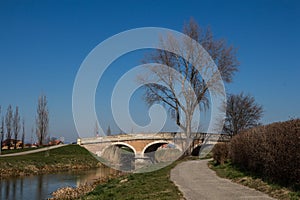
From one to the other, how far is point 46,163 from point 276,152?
27.7 m

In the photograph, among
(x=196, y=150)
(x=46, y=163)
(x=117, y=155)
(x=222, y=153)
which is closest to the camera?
(x=222, y=153)

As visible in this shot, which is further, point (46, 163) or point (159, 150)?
point (159, 150)

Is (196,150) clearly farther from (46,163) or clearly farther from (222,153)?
(222,153)

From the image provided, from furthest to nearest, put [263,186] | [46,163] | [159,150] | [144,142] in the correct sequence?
[159,150], [144,142], [46,163], [263,186]

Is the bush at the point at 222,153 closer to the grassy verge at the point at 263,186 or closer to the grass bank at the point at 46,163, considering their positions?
the grassy verge at the point at 263,186

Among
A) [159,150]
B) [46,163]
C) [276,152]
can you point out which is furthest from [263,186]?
[159,150]

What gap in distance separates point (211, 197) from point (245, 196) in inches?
32.2

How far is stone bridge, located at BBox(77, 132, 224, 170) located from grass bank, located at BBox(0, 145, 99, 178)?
1635 mm

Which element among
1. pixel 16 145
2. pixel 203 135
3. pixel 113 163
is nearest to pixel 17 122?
pixel 16 145

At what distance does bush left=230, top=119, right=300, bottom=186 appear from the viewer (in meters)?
8.07

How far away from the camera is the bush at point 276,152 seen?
807 centimetres

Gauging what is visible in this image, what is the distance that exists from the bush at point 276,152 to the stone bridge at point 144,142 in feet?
57.9

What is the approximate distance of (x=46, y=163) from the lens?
32719 mm

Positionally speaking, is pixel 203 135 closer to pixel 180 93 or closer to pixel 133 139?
pixel 180 93
